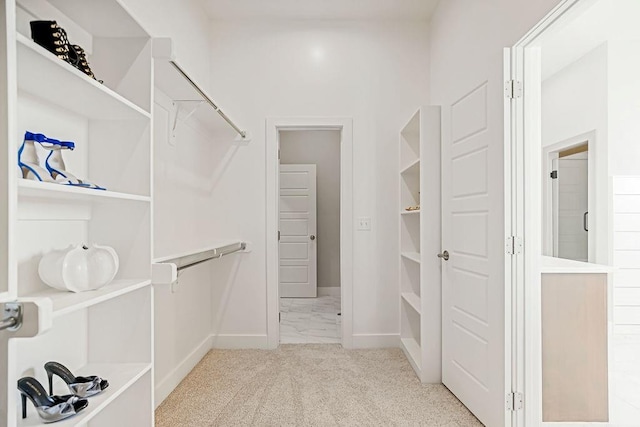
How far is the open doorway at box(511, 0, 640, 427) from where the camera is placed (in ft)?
7.27

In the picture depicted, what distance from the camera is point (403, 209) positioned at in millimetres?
3832

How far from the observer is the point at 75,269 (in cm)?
140

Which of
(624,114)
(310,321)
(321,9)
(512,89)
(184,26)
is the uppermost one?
(321,9)

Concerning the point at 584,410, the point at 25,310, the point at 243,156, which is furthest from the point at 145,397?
the point at 243,156

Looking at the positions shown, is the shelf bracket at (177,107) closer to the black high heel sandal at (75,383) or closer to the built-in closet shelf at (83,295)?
the built-in closet shelf at (83,295)

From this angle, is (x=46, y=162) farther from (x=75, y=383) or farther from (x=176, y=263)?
(x=176, y=263)

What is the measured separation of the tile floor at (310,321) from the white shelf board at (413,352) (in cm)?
67

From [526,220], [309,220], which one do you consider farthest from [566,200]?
[309,220]

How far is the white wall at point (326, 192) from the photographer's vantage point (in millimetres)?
6730

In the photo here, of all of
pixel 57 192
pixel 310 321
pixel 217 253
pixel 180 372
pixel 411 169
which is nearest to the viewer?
pixel 57 192

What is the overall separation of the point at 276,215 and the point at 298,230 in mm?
2571

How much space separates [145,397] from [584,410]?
2.24 meters

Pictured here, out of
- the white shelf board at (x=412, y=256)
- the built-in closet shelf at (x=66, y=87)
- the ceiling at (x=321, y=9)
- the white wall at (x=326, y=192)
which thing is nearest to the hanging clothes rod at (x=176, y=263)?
the built-in closet shelf at (x=66, y=87)

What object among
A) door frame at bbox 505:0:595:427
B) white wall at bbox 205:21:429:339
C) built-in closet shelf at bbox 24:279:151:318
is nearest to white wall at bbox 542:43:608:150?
white wall at bbox 205:21:429:339
